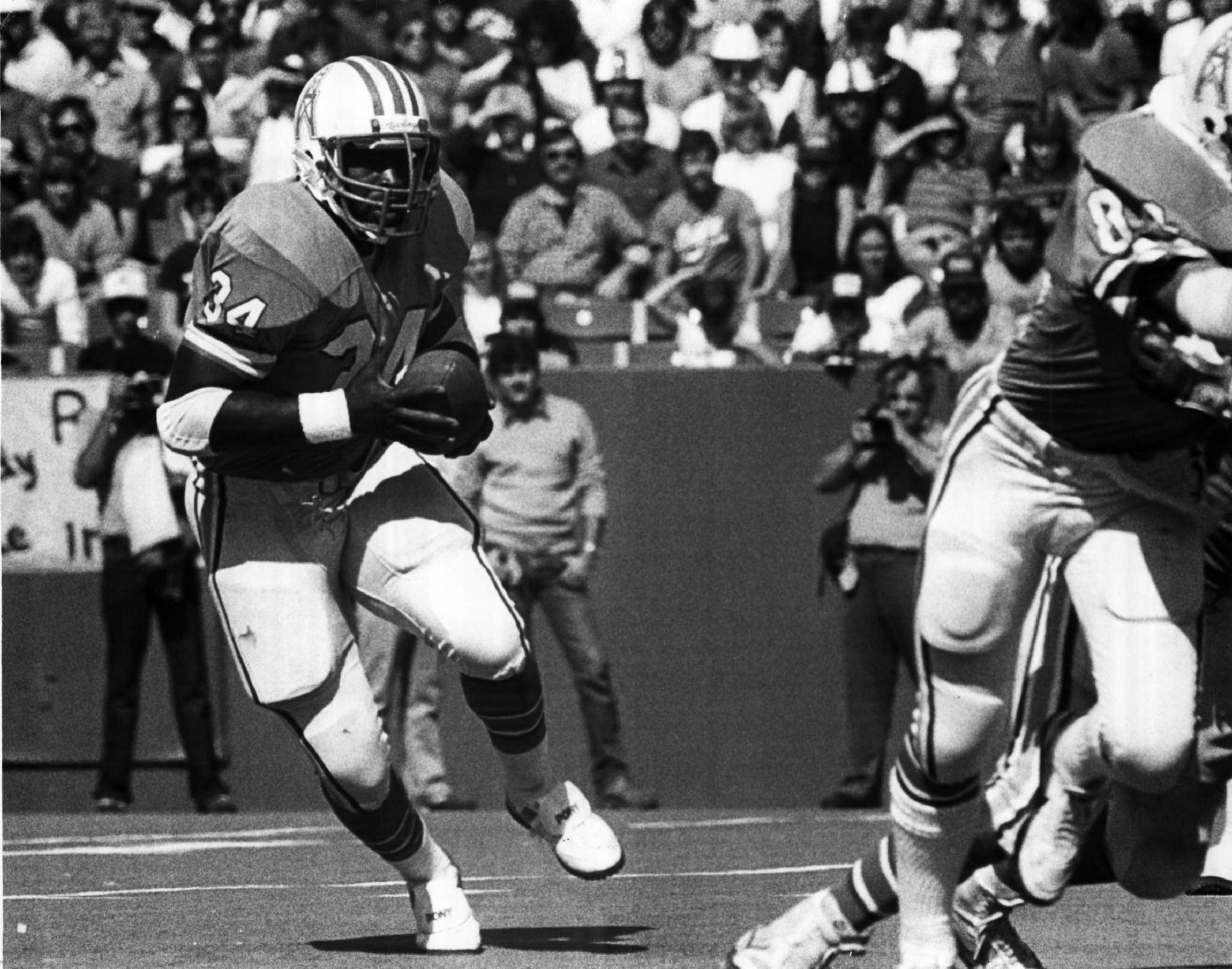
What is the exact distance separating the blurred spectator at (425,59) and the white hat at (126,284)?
274 cm

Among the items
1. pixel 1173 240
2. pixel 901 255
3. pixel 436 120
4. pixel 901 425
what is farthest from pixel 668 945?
pixel 436 120

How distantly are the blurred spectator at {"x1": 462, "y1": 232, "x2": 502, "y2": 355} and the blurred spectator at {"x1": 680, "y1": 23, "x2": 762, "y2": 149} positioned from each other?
4.58 feet

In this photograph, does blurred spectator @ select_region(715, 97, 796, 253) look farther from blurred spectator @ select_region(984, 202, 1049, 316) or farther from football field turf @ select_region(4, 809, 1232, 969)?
football field turf @ select_region(4, 809, 1232, 969)

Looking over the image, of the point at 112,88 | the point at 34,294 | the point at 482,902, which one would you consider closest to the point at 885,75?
the point at 34,294

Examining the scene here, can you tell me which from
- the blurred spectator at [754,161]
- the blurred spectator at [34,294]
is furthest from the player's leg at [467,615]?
the blurred spectator at [34,294]

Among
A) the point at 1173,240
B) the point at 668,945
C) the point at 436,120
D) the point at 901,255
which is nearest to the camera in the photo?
the point at 1173,240

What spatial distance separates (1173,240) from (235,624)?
8.58 ft

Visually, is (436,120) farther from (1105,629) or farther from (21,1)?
(1105,629)

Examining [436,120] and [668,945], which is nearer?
[668,945]

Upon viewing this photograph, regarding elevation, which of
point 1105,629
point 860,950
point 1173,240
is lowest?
point 860,950

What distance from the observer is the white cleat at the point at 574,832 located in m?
6.82

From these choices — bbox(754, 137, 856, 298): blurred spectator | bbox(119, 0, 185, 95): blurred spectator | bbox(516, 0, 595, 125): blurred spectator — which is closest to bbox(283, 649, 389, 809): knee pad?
bbox(754, 137, 856, 298): blurred spectator

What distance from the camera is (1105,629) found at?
17.8 feet

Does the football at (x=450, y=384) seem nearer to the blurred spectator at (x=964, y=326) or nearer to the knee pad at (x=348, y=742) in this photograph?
the knee pad at (x=348, y=742)
